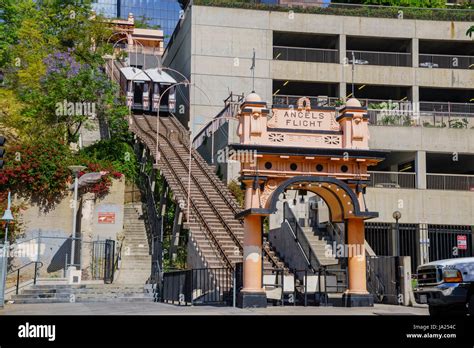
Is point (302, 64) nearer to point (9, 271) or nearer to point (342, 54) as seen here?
point (342, 54)

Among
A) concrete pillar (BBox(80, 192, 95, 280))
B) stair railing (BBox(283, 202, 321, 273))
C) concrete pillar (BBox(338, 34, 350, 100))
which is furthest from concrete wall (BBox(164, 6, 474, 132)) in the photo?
stair railing (BBox(283, 202, 321, 273))

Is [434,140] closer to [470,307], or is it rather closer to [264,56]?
[264,56]

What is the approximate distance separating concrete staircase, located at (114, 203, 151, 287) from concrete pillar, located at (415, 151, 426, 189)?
54.9 feet

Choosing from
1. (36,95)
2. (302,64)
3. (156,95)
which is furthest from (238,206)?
(156,95)

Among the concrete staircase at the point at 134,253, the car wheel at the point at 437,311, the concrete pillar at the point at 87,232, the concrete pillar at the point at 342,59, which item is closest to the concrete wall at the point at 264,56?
the concrete pillar at the point at 342,59

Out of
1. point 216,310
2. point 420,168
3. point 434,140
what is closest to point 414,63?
point 434,140

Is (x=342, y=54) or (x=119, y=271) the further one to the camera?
(x=342, y=54)

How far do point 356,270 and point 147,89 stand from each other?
111 ft

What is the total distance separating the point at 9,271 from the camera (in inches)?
1180

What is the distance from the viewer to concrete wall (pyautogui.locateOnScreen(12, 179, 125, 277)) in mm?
31141

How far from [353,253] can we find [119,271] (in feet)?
45.1

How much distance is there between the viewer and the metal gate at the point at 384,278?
72.1 feet

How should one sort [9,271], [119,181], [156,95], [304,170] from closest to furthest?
[304,170] → [9,271] → [119,181] → [156,95]

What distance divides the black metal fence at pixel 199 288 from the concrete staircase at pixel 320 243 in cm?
384
